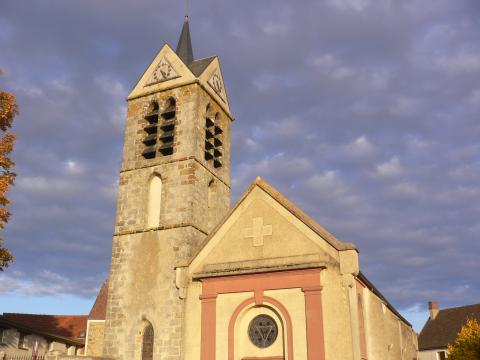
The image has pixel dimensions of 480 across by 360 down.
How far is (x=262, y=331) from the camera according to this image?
58.2ft

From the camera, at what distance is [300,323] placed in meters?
16.9

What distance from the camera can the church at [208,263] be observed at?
17.0 meters

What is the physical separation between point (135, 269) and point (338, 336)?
832 cm

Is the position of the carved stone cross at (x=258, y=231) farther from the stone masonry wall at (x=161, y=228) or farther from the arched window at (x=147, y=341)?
the arched window at (x=147, y=341)

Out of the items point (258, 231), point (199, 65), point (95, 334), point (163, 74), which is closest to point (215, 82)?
point (199, 65)

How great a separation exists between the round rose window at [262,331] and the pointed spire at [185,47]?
43.9 feet

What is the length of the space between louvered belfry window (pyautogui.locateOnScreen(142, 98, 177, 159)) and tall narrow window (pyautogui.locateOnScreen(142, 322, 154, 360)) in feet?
23.6

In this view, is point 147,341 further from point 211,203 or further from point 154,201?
point 211,203

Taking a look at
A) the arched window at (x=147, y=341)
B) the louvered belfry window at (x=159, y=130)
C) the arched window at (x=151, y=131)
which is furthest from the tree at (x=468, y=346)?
the arched window at (x=151, y=131)

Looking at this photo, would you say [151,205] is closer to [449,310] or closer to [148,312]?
[148,312]

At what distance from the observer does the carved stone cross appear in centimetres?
1862

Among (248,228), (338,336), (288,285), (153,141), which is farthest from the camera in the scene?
(153,141)

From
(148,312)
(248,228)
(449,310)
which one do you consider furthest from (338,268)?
(449,310)

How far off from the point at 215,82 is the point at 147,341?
39.8 feet
